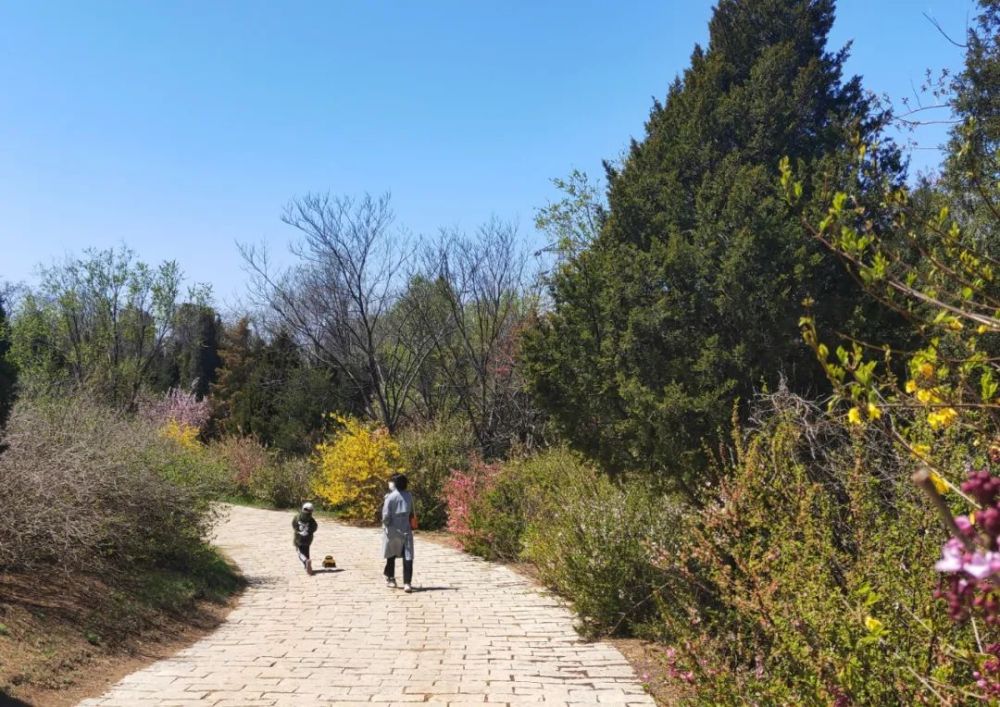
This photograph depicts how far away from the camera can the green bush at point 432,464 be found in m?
18.7

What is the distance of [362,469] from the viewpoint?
63.0 feet

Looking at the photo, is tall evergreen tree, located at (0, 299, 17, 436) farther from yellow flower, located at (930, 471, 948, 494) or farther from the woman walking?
yellow flower, located at (930, 471, 948, 494)

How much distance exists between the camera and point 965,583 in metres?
1.11

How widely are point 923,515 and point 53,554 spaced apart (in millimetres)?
8240

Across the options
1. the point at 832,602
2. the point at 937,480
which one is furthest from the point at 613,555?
the point at 937,480

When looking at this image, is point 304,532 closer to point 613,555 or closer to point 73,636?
point 73,636

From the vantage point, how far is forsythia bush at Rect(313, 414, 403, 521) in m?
19.2

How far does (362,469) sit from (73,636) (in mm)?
11832

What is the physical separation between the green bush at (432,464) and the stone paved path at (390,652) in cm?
628

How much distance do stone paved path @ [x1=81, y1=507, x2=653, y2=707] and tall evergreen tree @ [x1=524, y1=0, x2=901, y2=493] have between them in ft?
7.50

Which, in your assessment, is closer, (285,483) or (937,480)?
(937,480)

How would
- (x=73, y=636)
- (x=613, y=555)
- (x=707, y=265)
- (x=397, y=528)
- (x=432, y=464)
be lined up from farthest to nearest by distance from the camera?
(x=432, y=464) < (x=397, y=528) < (x=707, y=265) < (x=613, y=555) < (x=73, y=636)

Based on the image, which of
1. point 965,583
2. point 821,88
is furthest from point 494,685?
point 821,88

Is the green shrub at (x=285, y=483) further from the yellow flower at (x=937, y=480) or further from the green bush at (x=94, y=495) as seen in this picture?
the yellow flower at (x=937, y=480)
